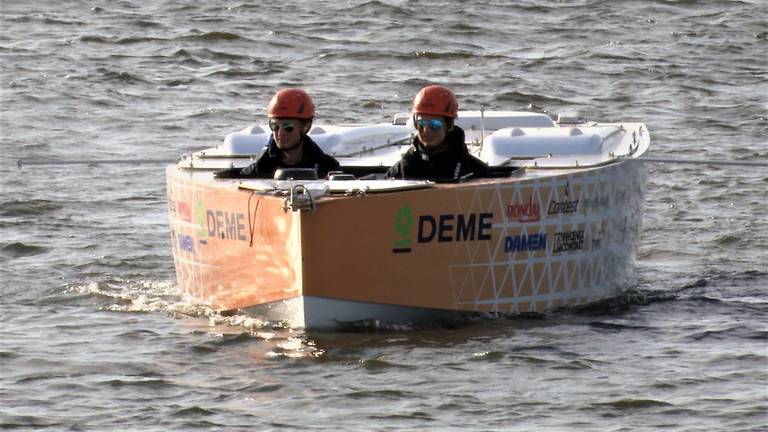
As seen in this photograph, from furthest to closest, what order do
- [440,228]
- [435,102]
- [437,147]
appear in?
[437,147], [435,102], [440,228]

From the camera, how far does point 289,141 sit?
47.5 feet

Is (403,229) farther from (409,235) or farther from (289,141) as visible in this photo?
(289,141)

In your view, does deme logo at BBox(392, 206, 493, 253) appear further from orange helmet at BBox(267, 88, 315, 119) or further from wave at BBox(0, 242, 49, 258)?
wave at BBox(0, 242, 49, 258)

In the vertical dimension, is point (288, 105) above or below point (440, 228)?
above

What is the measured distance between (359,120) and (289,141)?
9591 mm

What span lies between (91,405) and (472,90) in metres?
15.3

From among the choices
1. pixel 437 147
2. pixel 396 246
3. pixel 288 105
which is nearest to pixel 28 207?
pixel 288 105

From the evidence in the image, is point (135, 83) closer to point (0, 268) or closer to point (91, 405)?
point (0, 268)

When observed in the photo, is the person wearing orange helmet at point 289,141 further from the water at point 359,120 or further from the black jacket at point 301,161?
the water at point 359,120

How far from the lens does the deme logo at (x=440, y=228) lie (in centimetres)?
1298

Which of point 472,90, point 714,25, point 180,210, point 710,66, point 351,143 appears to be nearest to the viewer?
point 180,210

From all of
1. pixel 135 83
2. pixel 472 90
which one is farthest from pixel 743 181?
pixel 135 83

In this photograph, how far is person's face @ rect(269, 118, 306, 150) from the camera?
1445 cm

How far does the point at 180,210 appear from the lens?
14656mm
